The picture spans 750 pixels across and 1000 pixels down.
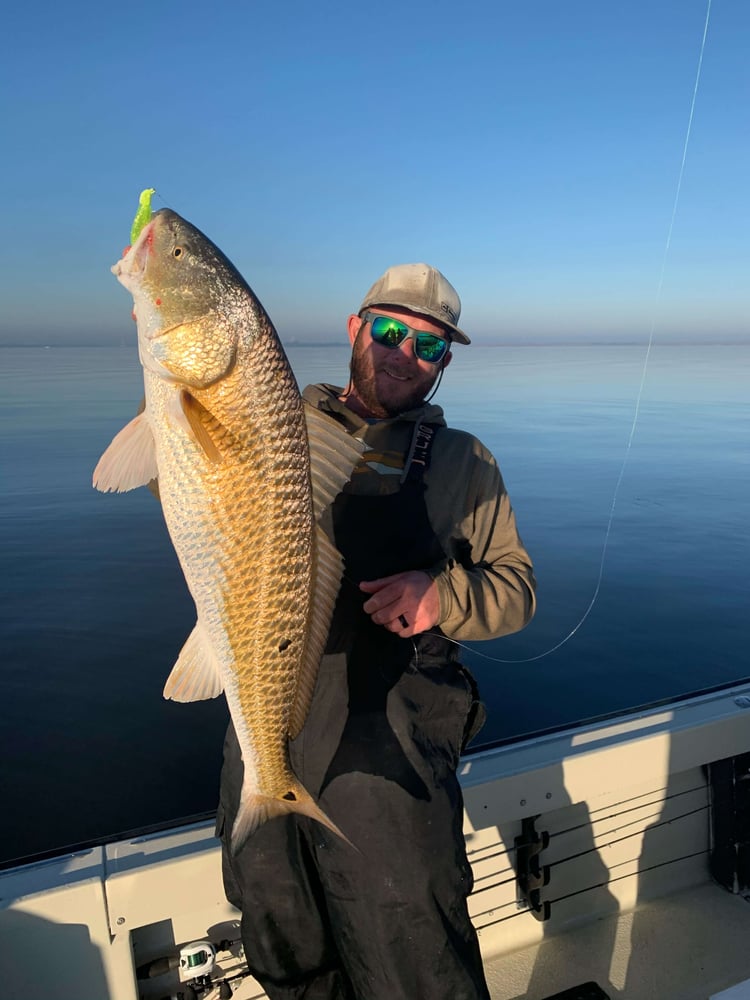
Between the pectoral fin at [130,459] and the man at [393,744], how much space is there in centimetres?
65

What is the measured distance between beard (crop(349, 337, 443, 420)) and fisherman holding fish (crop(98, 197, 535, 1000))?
0.10 metres

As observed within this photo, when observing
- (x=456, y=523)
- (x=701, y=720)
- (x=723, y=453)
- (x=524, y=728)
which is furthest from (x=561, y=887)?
(x=723, y=453)

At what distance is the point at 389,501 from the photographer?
2.64 metres

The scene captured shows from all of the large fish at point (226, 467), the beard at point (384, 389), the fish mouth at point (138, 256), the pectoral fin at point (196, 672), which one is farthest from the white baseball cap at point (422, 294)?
the pectoral fin at point (196, 672)

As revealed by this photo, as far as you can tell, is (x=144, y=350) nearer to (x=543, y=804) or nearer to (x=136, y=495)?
(x=543, y=804)

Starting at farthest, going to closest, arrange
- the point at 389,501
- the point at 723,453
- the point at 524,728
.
Result: the point at 723,453, the point at 524,728, the point at 389,501

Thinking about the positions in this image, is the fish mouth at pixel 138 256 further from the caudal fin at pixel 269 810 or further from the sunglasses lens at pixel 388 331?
the caudal fin at pixel 269 810

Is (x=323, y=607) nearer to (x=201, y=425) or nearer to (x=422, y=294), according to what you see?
(x=201, y=425)

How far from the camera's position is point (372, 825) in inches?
89.6

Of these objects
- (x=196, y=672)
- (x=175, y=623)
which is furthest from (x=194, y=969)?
(x=175, y=623)

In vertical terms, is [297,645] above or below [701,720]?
above

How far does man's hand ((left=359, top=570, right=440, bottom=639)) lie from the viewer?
232 centimetres

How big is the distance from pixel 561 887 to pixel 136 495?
39.3 feet

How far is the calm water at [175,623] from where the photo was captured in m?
5.96
